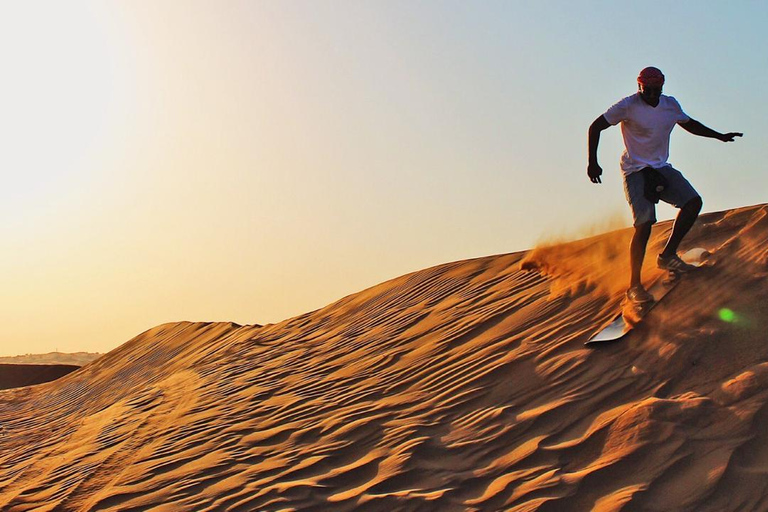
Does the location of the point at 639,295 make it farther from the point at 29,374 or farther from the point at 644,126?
the point at 29,374

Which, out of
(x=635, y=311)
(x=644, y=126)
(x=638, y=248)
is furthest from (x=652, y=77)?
(x=635, y=311)

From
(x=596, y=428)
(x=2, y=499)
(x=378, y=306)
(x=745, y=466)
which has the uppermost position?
(x=378, y=306)

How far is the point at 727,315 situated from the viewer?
5.48m

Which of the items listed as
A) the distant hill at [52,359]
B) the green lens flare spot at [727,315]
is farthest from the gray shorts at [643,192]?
the distant hill at [52,359]

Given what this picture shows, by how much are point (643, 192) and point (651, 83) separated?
0.77 m

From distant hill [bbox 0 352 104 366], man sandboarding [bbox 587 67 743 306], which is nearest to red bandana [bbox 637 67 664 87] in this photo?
man sandboarding [bbox 587 67 743 306]

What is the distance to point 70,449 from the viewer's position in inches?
314

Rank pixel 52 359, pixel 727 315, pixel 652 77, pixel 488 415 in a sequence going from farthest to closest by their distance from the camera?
pixel 52 359, pixel 652 77, pixel 727 315, pixel 488 415

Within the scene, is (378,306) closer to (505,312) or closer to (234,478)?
(505,312)

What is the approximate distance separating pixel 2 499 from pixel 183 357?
6.25 metres

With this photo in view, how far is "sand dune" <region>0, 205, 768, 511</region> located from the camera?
431 centimetres

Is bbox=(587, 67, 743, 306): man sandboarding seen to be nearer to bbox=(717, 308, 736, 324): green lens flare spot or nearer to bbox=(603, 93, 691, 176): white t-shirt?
bbox=(603, 93, 691, 176): white t-shirt

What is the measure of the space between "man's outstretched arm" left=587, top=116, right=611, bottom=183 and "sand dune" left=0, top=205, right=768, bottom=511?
1.05 meters

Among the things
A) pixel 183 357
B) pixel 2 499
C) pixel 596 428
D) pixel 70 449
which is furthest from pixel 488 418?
pixel 183 357
